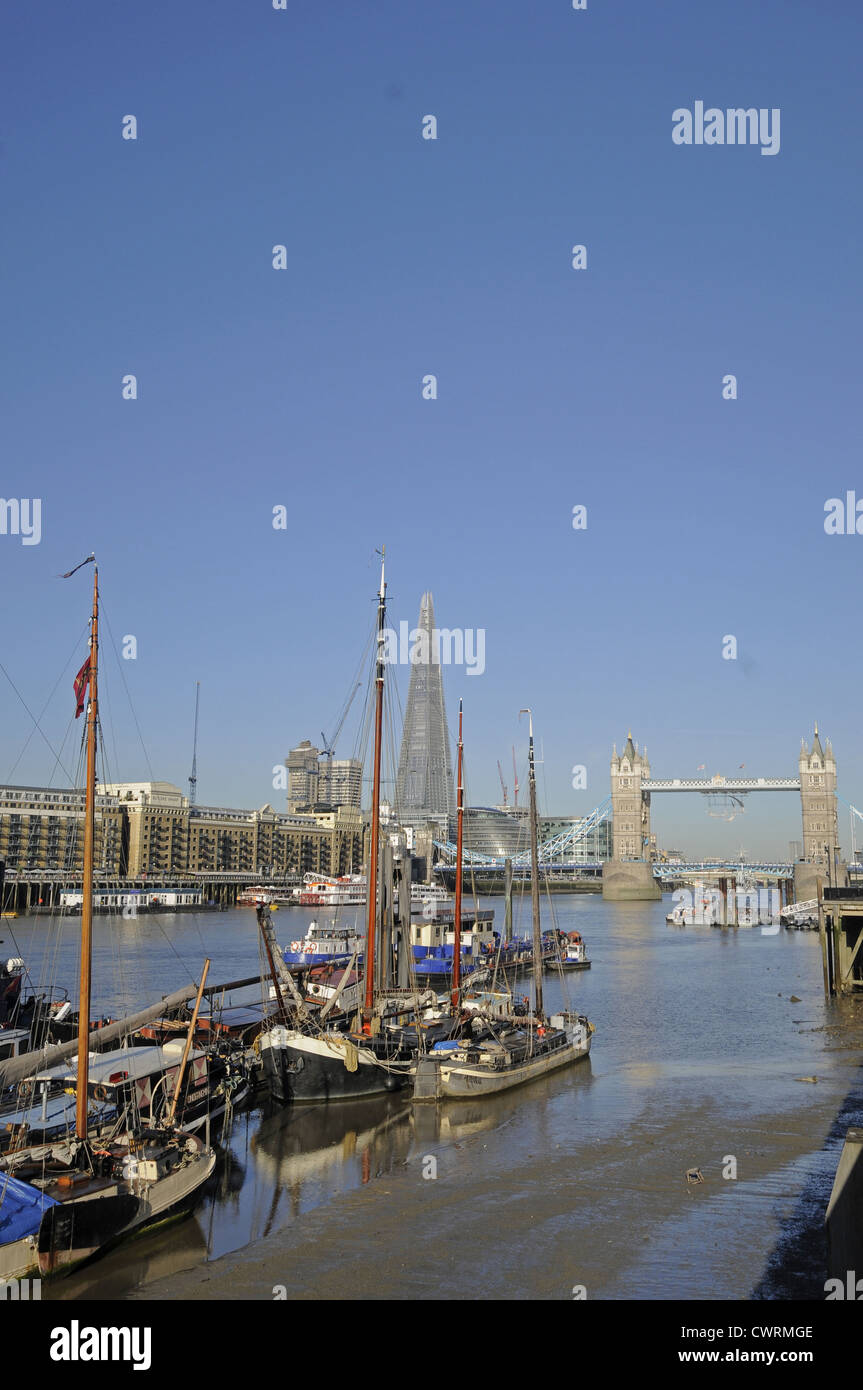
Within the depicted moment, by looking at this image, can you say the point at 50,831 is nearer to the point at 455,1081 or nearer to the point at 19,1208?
the point at 455,1081

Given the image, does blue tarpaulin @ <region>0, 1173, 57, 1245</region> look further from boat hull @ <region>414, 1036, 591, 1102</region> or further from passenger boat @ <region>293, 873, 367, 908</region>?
passenger boat @ <region>293, 873, 367, 908</region>

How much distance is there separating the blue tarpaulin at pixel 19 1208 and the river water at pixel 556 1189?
3.91 ft

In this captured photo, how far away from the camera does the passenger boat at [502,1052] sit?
34438 mm

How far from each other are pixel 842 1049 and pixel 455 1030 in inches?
615

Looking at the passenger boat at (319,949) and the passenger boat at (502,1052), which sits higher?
the passenger boat at (502,1052)

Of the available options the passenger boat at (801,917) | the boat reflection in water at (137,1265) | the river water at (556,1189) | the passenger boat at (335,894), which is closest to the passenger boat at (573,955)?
the river water at (556,1189)

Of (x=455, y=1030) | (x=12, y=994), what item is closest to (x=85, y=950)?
(x=455, y=1030)

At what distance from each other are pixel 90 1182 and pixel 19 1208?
2.22 metres

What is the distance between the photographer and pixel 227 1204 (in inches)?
969

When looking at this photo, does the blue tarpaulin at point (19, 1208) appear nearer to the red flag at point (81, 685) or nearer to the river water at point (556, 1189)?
the river water at point (556, 1189)

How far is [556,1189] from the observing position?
23766mm

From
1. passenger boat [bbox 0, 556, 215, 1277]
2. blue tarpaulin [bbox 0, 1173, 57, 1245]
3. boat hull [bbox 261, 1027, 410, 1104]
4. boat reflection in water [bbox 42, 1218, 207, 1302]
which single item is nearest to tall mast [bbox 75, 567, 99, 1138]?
passenger boat [bbox 0, 556, 215, 1277]

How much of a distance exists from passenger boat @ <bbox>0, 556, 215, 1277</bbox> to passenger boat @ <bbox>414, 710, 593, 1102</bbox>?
34.2ft
